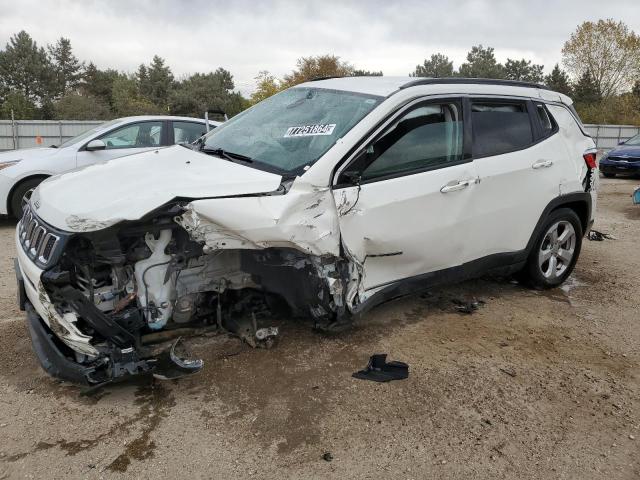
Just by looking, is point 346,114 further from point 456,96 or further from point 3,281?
point 3,281

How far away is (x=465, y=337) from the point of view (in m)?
4.07

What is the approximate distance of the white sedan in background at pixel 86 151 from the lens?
7172 mm

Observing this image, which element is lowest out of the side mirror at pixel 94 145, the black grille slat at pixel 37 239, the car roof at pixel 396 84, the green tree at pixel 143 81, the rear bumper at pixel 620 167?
the black grille slat at pixel 37 239

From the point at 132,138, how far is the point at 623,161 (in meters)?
13.3

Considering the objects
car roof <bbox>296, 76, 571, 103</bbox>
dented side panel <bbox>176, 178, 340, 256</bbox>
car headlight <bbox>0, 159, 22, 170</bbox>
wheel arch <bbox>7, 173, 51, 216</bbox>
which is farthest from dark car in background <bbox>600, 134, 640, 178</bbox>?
car headlight <bbox>0, 159, 22, 170</bbox>

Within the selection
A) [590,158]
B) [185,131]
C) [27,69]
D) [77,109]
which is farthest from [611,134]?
[27,69]

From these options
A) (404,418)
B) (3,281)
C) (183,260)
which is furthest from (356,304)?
(3,281)

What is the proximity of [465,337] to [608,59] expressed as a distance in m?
46.5

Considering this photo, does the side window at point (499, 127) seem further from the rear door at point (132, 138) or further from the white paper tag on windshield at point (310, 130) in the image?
the rear door at point (132, 138)

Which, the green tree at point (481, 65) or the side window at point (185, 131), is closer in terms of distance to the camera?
the side window at point (185, 131)

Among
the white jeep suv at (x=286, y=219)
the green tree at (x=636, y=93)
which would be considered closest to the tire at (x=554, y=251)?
the white jeep suv at (x=286, y=219)

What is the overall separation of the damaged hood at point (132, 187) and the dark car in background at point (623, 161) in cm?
1455

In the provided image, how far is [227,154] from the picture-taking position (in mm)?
3830

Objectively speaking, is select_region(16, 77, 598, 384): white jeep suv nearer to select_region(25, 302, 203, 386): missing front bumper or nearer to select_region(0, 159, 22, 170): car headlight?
select_region(25, 302, 203, 386): missing front bumper
